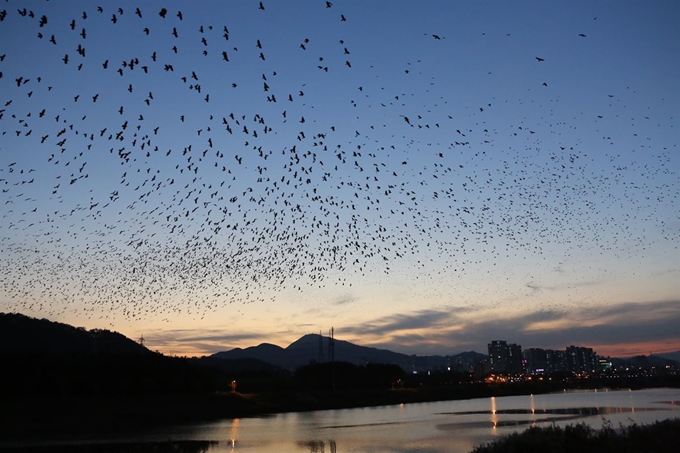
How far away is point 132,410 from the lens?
70.6 meters

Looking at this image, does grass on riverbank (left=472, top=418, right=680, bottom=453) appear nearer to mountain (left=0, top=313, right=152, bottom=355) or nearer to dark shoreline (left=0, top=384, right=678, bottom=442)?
dark shoreline (left=0, top=384, right=678, bottom=442)

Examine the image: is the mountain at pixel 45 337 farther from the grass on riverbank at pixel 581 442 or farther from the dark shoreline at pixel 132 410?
the grass on riverbank at pixel 581 442

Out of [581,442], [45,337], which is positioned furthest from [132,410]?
[45,337]

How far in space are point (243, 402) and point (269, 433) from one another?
3371cm

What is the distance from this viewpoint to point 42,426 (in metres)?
59.2

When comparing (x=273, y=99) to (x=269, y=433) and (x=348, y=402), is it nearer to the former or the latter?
(x=269, y=433)

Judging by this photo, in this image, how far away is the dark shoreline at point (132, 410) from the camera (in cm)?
5729

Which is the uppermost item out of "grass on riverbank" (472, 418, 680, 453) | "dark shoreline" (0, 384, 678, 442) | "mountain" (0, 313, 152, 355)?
"mountain" (0, 313, 152, 355)

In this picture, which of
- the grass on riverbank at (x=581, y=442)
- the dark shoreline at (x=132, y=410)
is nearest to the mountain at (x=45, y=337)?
the dark shoreline at (x=132, y=410)

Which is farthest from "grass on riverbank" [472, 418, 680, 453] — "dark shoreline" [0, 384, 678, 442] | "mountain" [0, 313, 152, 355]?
"mountain" [0, 313, 152, 355]

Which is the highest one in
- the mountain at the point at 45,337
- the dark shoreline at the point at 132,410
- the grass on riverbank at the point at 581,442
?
the mountain at the point at 45,337

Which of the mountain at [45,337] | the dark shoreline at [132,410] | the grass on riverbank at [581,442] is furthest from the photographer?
the mountain at [45,337]

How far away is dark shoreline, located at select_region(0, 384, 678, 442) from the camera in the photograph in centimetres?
5729

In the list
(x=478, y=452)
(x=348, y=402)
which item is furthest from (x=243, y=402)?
(x=478, y=452)
